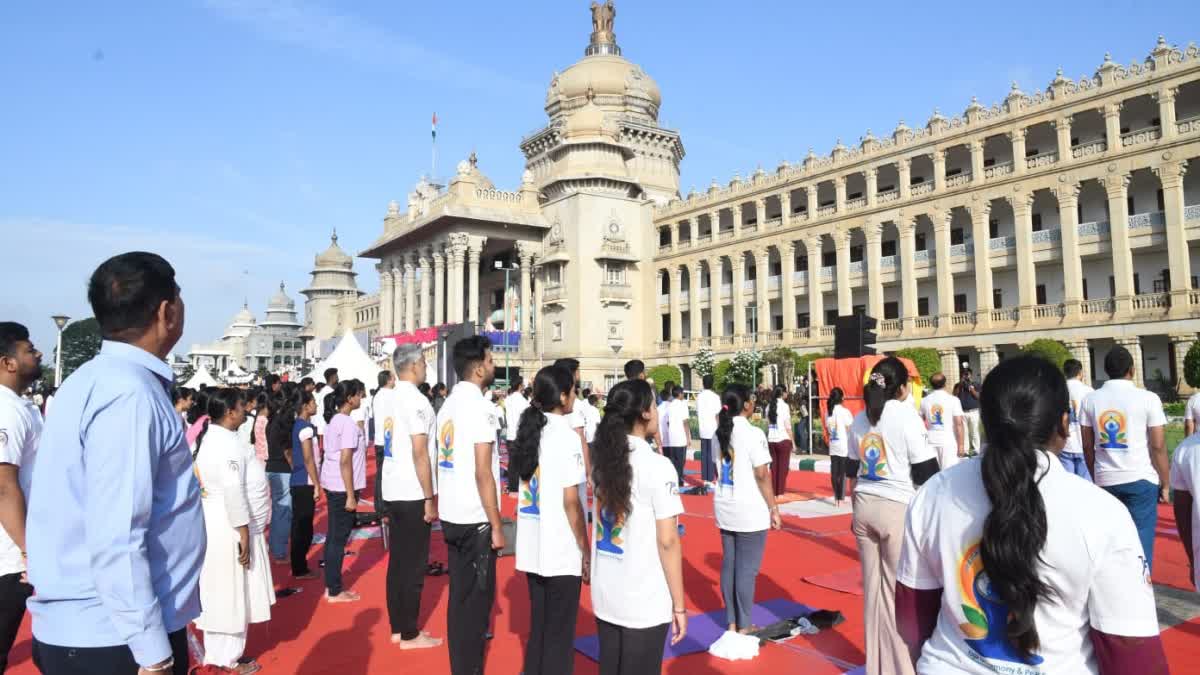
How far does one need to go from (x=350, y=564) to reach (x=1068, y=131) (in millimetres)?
33744

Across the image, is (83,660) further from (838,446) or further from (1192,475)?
(838,446)

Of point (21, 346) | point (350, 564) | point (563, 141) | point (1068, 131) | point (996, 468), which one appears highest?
point (563, 141)

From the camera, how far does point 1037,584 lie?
1.83 m

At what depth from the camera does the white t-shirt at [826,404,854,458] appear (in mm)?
11820

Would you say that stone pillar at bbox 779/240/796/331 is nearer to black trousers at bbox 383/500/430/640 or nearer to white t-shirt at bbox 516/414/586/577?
black trousers at bbox 383/500/430/640

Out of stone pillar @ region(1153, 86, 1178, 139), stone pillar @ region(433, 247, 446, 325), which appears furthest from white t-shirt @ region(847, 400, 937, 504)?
stone pillar @ region(433, 247, 446, 325)

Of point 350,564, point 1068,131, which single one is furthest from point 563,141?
point 350,564

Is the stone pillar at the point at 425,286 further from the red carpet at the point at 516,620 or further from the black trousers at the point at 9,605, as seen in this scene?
the black trousers at the point at 9,605

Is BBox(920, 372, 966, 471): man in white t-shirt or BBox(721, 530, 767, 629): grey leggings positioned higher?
BBox(920, 372, 966, 471): man in white t-shirt

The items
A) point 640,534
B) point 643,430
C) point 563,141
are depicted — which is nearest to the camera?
point 640,534

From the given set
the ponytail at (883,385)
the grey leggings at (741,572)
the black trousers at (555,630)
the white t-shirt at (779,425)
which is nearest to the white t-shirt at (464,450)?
the black trousers at (555,630)

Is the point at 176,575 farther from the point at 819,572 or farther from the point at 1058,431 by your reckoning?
the point at 819,572

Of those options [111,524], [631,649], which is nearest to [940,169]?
[631,649]

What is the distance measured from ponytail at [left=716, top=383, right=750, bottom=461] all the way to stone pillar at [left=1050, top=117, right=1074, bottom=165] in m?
31.8
